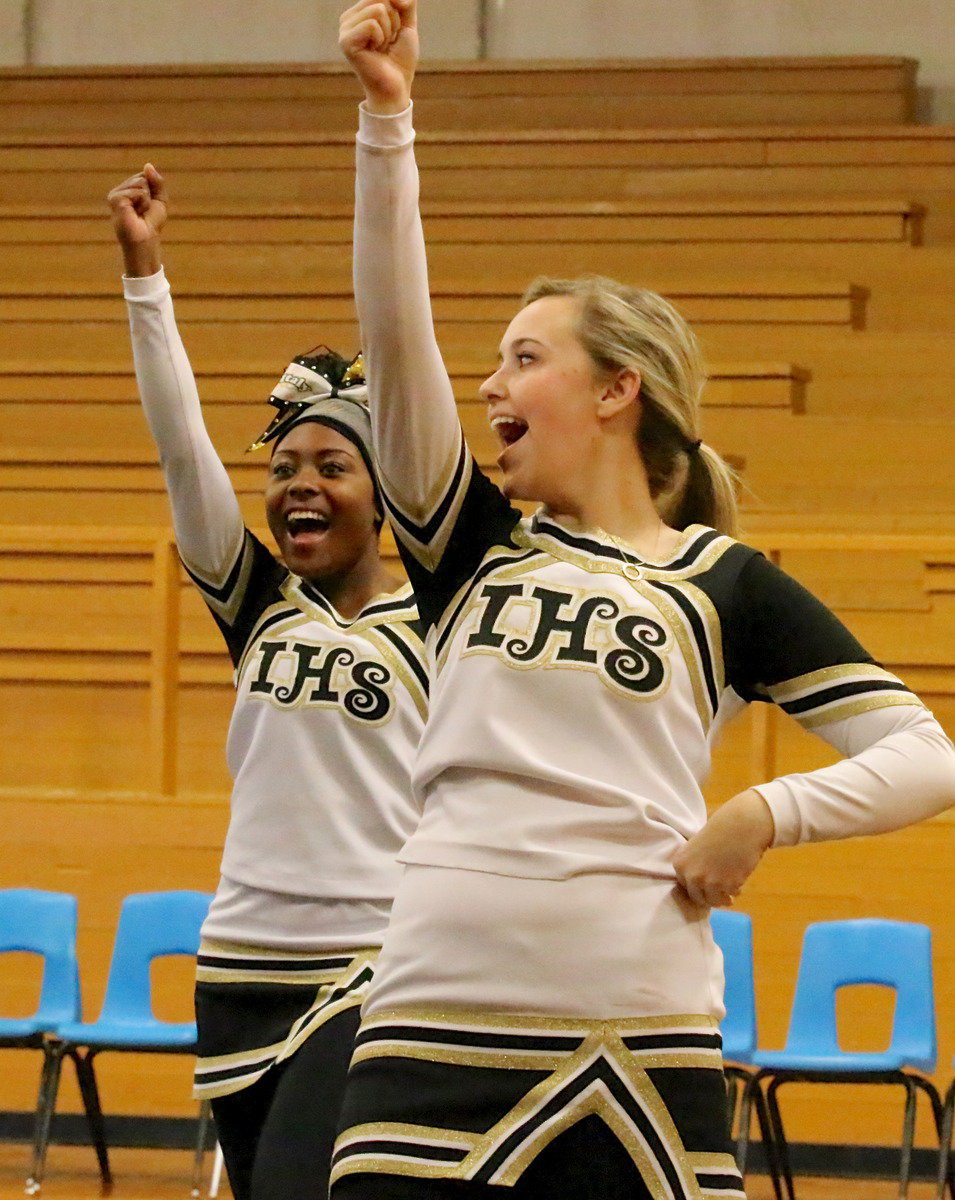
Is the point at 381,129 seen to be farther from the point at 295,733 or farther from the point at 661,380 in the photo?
the point at 295,733

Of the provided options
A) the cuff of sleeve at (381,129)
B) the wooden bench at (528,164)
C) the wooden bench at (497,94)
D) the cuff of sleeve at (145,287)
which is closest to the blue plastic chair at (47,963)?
the cuff of sleeve at (145,287)

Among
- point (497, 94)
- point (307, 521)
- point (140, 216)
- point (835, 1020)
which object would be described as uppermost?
point (497, 94)

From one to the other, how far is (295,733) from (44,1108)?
8.50ft

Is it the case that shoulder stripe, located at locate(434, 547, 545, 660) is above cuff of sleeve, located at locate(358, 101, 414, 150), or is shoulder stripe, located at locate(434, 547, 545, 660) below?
below

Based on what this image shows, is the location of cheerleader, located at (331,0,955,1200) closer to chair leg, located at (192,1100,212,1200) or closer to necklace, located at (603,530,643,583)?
necklace, located at (603,530,643,583)

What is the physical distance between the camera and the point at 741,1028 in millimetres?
4578

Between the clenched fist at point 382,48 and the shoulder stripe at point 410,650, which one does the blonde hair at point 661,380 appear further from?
the shoulder stripe at point 410,650

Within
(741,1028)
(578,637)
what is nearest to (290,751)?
(578,637)

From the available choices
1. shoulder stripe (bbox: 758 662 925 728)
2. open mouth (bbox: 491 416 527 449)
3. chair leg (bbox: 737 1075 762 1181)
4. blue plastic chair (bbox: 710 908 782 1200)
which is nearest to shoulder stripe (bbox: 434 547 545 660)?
open mouth (bbox: 491 416 527 449)

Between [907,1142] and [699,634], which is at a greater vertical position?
[699,634]

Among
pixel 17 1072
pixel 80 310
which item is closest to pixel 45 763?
pixel 17 1072

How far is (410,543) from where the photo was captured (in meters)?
1.82

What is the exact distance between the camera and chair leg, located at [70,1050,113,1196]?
15.7ft

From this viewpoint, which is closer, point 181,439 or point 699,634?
point 699,634
